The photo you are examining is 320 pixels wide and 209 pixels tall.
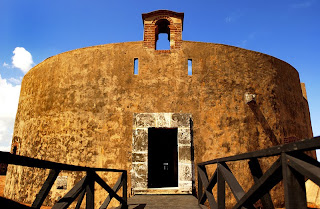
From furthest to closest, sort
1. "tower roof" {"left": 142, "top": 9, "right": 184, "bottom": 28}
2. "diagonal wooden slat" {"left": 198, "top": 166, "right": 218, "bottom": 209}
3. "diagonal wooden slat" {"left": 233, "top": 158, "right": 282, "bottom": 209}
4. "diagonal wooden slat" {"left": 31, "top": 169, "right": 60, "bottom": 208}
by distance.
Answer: "tower roof" {"left": 142, "top": 9, "right": 184, "bottom": 28} → "diagonal wooden slat" {"left": 198, "top": 166, "right": 218, "bottom": 209} → "diagonal wooden slat" {"left": 31, "top": 169, "right": 60, "bottom": 208} → "diagonal wooden slat" {"left": 233, "top": 158, "right": 282, "bottom": 209}

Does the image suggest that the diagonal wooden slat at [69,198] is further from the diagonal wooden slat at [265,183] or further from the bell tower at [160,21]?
the bell tower at [160,21]

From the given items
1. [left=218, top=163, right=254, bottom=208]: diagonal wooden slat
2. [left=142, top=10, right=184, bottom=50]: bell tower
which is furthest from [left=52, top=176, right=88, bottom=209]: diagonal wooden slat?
[left=142, top=10, right=184, bottom=50]: bell tower

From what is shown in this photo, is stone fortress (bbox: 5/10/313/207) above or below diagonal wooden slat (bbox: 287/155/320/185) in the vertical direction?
above

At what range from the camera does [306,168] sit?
1169mm

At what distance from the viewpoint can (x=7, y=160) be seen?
3.84 ft

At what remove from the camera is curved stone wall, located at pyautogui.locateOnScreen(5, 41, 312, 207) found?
624 centimetres

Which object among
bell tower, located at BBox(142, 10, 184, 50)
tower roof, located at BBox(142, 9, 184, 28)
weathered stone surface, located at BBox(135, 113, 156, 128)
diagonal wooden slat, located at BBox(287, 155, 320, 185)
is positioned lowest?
diagonal wooden slat, located at BBox(287, 155, 320, 185)

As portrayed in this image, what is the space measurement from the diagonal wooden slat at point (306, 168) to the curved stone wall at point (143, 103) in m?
4.92

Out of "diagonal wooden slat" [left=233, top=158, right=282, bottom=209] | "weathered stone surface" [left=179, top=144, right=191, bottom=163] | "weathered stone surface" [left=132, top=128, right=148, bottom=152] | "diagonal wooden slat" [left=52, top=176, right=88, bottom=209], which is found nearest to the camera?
"diagonal wooden slat" [left=233, top=158, right=282, bottom=209]

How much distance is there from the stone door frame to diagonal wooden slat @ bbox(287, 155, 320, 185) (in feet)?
15.4

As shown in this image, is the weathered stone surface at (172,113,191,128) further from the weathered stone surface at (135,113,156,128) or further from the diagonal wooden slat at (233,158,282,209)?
the diagonal wooden slat at (233,158,282,209)

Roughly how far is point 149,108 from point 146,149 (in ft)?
3.67

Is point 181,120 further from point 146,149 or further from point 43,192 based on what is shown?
point 43,192

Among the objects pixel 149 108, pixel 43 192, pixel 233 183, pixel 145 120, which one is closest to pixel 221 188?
pixel 233 183
